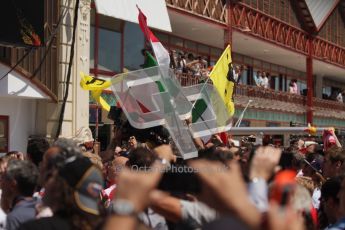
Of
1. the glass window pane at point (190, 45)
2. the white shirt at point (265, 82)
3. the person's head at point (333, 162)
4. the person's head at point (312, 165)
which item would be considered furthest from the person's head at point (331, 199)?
the white shirt at point (265, 82)

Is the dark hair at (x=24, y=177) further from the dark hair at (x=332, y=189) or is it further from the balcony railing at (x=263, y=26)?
the balcony railing at (x=263, y=26)

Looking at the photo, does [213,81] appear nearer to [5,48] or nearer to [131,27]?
[5,48]

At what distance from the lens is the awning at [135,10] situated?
47.9ft

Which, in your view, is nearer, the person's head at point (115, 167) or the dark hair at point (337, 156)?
the person's head at point (115, 167)

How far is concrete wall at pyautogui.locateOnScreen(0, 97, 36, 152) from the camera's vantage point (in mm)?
13141

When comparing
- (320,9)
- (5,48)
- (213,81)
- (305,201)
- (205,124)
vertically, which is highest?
(320,9)

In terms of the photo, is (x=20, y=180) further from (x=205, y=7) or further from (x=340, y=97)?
(x=340, y=97)

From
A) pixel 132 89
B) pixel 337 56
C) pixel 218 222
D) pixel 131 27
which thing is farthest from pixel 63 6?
pixel 337 56

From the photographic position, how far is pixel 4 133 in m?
13.1

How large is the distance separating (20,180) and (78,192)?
3.75 ft

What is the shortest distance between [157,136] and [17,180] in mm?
2098

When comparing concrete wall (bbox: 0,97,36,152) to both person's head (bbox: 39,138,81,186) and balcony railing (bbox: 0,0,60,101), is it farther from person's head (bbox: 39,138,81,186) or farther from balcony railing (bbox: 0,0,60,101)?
person's head (bbox: 39,138,81,186)

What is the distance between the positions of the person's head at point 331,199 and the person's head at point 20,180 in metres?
2.17

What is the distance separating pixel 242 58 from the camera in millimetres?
27953
